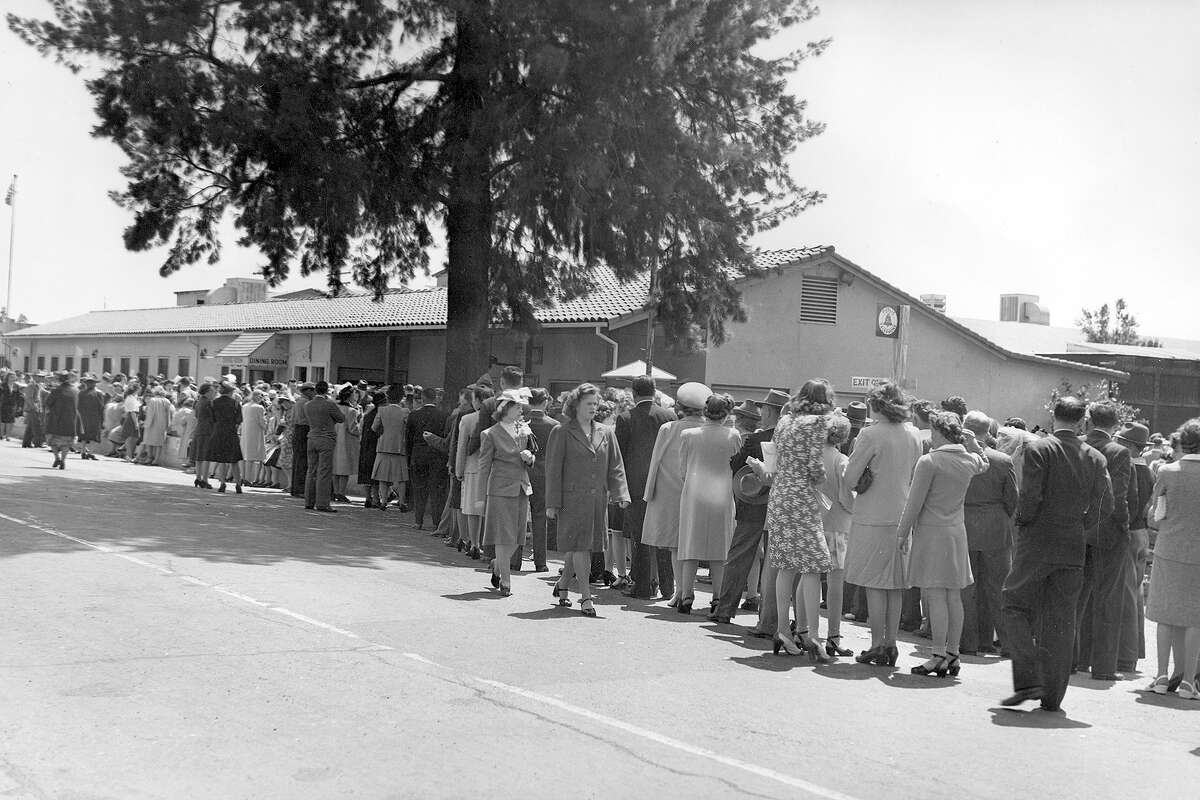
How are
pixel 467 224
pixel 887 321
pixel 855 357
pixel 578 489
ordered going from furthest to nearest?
pixel 887 321, pixel 855 357, pixel 467 224, pixel 578 489

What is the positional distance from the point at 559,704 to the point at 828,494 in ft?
11.2

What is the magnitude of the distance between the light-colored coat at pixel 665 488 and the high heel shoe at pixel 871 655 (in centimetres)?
246

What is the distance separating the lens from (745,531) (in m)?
10.6

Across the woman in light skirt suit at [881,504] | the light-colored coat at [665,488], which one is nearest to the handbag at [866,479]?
the woman in light skirt suit at [881,504]

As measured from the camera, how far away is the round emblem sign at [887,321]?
33406 millimetres

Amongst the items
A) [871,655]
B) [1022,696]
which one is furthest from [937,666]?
[1022,696]

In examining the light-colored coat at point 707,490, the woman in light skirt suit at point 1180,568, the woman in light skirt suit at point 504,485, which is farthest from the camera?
the woman in light skirt suit at point 504,485

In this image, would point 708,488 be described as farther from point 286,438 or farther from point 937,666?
point 286,438

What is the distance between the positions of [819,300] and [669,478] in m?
22.5

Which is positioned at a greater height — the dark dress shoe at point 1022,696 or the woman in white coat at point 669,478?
the woman in white coat at point 669,478

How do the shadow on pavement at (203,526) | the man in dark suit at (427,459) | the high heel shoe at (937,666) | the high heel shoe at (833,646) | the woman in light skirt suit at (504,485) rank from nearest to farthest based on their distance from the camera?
the high heel shoe at (937,666) < the high heel shoe at (833,646) < the woman in light skirt suit at (504,485) < the shadow on pavement at (203,526) < the man in dark suit at (427,459)

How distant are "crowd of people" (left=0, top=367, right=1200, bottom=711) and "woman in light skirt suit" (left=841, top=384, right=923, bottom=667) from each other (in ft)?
0.05

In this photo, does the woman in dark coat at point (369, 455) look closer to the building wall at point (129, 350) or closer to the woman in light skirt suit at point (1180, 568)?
the woman in light skirt suit at point (1180, 568)

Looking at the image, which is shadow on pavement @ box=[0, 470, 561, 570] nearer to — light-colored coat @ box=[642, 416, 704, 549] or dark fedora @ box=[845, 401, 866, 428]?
light-colored coat @ box=[642, 416, 704, 549]
